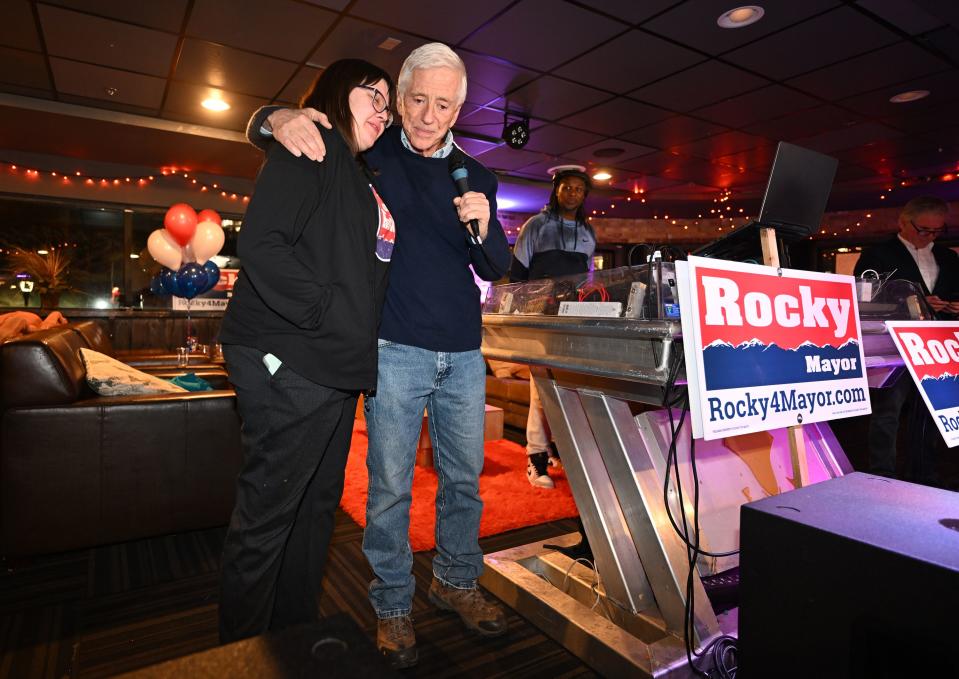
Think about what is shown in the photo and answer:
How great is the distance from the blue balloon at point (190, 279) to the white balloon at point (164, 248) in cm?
27

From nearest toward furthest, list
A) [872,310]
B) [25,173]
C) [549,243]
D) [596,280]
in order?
[596,280] → [872,310] → [549,243] → [25,173]

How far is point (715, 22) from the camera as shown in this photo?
3.68 m

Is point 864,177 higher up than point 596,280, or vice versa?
point 864,177

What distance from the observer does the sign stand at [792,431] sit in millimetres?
1387

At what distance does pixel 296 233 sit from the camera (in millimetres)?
1166

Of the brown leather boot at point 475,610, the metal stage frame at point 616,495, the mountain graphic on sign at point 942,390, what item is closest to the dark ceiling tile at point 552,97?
the metal stage frame at point 616,495

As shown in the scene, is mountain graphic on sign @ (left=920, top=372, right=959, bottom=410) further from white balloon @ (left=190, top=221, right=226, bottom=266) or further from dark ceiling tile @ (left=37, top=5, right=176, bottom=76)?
white balloon @ (left=190, top=221, right=226, bottom=266)

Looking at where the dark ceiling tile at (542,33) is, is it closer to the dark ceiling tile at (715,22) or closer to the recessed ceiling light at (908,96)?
the dark ceiling tile at (715,22)

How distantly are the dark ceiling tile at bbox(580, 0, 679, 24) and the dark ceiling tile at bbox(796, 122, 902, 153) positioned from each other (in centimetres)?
328

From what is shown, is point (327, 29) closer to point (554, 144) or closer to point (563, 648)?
point (554, 144)

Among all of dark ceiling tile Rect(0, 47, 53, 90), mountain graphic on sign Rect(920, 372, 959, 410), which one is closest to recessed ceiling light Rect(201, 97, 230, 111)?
dark ceiling tile Rect(0, 47, 53, 90)

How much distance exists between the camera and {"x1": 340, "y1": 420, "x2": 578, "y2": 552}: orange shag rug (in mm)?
2488

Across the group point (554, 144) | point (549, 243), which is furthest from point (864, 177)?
point (549, 243)

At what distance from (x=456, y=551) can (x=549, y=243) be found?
6.32ft
